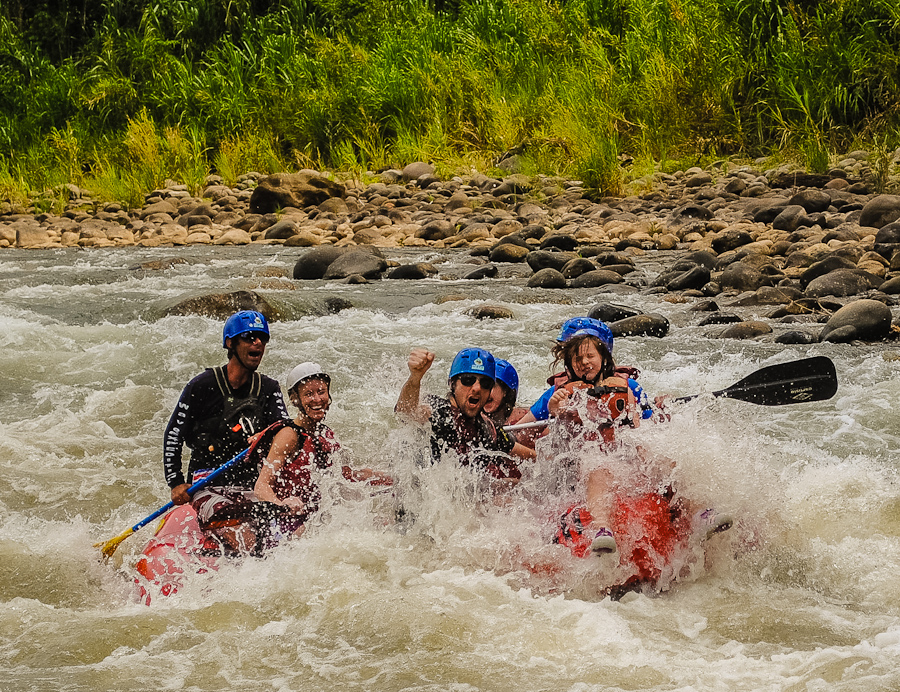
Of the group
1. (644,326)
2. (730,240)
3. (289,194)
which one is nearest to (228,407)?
(644,326)

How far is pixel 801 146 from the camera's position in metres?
12.5

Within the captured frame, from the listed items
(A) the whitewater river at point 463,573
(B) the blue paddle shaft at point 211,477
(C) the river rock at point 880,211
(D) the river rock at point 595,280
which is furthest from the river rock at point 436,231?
(B) the blue paddle shaft at point 211,477

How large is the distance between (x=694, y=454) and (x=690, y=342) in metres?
3.31

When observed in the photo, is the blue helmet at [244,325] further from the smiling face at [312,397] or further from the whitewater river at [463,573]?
the whitewater river at [463,573]

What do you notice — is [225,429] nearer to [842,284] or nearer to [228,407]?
[228,407]

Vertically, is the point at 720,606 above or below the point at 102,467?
below

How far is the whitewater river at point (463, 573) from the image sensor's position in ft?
11.3

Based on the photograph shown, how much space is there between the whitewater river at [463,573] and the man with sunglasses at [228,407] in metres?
0.50

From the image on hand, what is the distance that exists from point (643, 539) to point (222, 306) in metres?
5.39

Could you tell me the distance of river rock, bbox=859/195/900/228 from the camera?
9.72 m

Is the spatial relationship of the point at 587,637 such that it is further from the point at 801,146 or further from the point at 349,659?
the point at 801,146

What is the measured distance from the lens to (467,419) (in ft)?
14.5

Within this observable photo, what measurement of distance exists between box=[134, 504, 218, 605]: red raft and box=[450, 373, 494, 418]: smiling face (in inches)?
45.7

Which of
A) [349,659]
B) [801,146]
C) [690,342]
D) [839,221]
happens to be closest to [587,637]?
[349,659]
